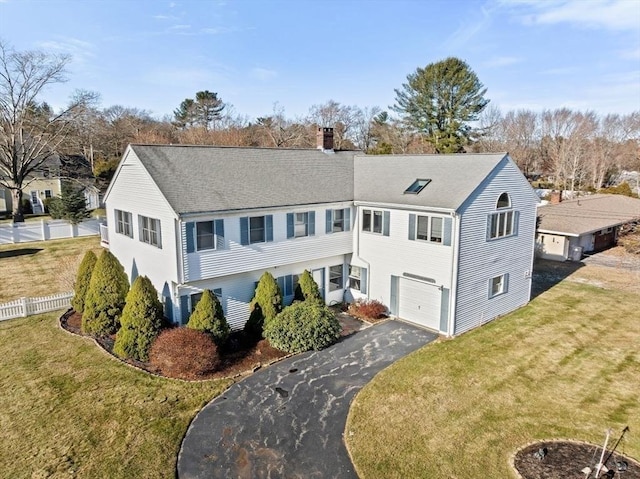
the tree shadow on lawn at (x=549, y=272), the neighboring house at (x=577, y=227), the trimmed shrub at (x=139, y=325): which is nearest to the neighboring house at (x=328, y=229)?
the trimmed shrub at (x=139, y=325)

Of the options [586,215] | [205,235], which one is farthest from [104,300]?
[586,215]

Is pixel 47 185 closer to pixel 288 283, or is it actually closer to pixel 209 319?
pixel 288 283

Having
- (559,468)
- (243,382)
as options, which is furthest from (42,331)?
(559,468)

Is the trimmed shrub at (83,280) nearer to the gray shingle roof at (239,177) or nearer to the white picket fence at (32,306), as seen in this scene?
the white picket fence at (32,306)

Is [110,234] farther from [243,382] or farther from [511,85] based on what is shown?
[511,85]

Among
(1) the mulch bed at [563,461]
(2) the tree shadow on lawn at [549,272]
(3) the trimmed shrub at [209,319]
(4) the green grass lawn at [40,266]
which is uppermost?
(3) the trimmed shrub at [209,319]

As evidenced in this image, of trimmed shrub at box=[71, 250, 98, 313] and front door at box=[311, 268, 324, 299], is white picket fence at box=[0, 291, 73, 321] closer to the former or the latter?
trimmed shrub at box=[71, 250, 98, 313]
